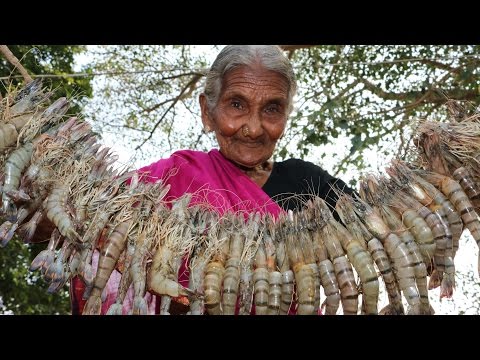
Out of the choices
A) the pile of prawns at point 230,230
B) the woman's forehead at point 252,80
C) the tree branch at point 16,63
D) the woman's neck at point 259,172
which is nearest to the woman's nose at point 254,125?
the woman's forehead at point 252,80

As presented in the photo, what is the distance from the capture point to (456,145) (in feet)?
8.31

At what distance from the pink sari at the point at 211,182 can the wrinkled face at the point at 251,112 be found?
0.34 ft

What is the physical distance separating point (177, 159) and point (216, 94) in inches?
15.3

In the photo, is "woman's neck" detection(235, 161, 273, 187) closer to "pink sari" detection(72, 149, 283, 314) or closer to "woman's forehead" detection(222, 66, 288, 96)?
"pink sari" detection(72, 149, 283, 314)

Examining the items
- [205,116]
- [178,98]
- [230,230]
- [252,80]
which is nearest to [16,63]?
[205,116]

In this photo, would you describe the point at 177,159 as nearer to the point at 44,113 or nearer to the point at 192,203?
the point at 192,203

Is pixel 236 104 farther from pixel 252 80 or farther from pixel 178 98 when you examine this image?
pixel 178 98

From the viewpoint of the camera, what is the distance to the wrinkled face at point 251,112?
10.0 ft

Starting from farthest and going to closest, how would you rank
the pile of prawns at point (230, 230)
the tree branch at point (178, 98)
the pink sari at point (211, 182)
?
the tree branch at point (178, 98), the pink sari at point (211, 182), the pile of prawns at point (230, 230)

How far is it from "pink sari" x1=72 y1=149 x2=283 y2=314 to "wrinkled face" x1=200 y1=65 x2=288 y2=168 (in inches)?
4.1

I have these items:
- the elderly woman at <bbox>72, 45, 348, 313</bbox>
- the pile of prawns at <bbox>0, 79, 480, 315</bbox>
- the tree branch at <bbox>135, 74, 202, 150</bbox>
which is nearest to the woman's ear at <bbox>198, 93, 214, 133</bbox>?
the elderly woman at <bbox>72, 45, 348, 313</bbox>

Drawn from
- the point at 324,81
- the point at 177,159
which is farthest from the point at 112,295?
the point at 324,81

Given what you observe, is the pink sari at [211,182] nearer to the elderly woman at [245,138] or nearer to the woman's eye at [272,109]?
the elderly woman at [245,138]

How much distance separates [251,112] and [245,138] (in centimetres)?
13
